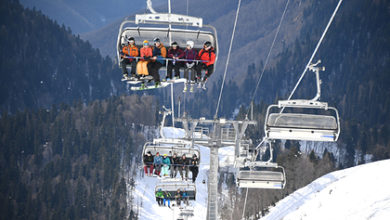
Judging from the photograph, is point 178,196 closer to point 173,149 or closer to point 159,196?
point 159,196

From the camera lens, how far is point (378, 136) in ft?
423

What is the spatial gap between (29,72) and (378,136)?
126 meters

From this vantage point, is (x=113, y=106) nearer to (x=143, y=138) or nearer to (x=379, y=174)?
(x=143, y=138)

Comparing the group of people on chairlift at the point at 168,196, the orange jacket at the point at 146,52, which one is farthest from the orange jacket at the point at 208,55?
the group of people on chairlift at the point at 168,196

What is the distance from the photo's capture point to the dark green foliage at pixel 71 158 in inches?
4242

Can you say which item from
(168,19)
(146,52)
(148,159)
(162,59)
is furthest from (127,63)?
(148,159)

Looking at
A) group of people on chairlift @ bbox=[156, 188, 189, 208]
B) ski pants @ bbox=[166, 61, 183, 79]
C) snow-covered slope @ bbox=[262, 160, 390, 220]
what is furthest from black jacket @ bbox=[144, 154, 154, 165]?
snow-covered slope @ bbox=[262, 160, 390, 220]

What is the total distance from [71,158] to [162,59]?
378 ft

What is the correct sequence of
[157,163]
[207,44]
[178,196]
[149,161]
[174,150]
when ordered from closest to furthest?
[207,44], [157,163], [149,161], [174,150], [178,196]

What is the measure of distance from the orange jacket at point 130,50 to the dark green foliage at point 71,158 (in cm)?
8474

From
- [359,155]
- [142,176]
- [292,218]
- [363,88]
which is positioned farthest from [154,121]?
[292,218]

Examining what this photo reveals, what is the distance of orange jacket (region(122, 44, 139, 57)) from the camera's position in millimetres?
16281

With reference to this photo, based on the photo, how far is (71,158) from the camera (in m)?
127

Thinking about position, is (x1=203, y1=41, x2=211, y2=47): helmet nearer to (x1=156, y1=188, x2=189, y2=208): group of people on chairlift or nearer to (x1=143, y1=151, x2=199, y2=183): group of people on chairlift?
(x1=143, y1=151, x2=199, y2=183): group of people on chairlift
